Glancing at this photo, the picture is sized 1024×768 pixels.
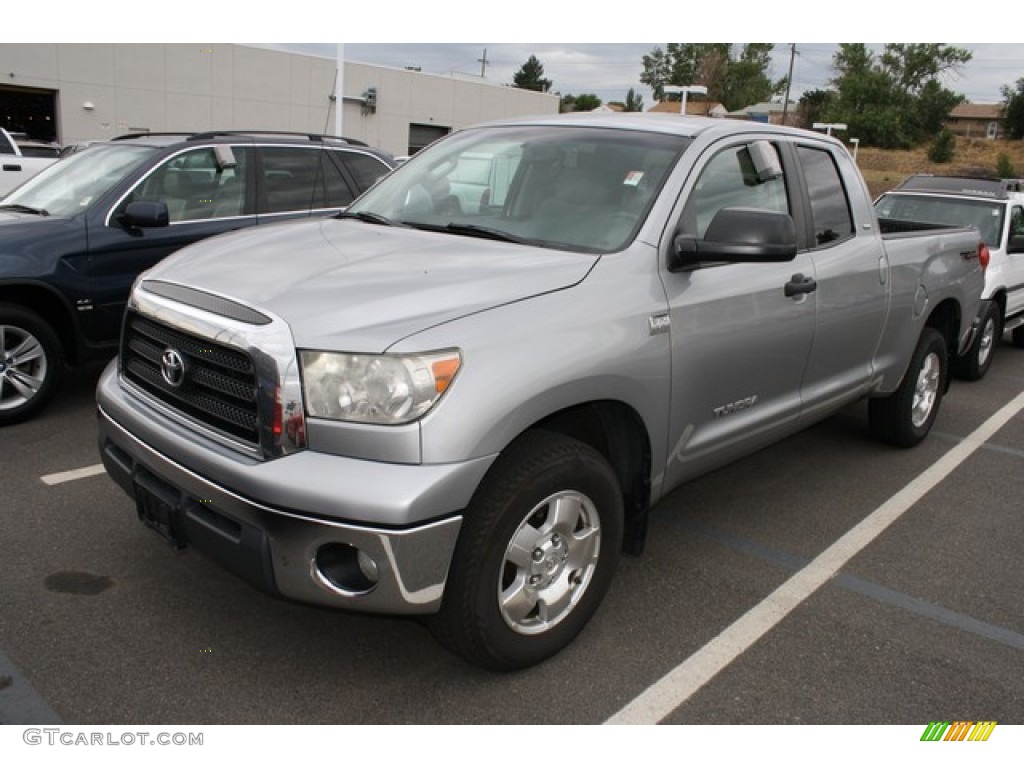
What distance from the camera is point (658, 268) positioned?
126 inches

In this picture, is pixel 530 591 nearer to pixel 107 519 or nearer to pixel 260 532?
pixel 260 532

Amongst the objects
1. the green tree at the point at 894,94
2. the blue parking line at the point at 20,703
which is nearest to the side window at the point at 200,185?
the blue parking line at the point at 20,703

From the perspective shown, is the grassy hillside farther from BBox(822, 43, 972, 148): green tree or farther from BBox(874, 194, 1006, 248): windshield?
BBox(874, 194, 1006, 248): windshield

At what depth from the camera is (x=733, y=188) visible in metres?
3.74

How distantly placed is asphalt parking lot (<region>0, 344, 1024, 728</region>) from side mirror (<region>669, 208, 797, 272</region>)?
1398mm

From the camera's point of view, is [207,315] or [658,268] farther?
[658,268]

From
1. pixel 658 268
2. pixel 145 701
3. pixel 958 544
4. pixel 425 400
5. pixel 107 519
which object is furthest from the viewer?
pixel 958 544

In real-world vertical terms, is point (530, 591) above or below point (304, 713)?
above

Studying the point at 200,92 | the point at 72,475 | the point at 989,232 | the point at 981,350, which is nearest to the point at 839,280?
the point at 72,475

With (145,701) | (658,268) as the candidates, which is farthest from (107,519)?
(658,268)

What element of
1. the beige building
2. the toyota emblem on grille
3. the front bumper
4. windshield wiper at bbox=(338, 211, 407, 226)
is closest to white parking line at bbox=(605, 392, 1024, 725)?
the front bumper

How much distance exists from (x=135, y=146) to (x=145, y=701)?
4.50m

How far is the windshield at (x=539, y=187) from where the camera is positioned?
3348mm

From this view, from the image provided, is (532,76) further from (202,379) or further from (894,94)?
(202,379)
